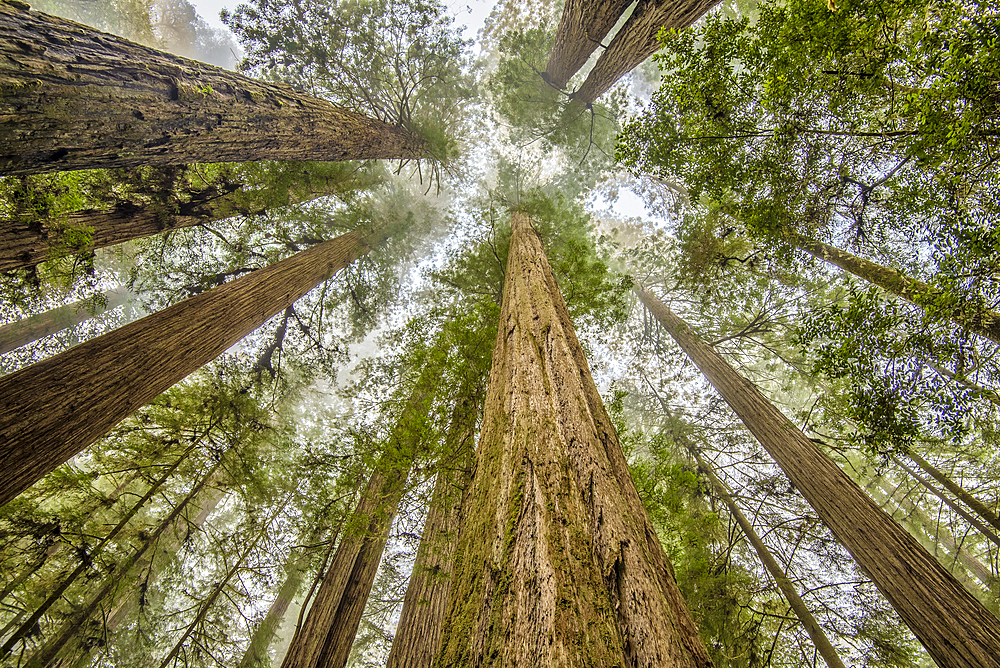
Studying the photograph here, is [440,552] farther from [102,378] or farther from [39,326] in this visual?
[39,326]

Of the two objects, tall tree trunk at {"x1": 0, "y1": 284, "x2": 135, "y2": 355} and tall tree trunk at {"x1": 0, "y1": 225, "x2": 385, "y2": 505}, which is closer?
tall tree trunk at {"x1": 0, "y1": 225, "x2": 385, "y2": 505}

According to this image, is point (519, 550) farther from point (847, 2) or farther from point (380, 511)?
point (847, 2)

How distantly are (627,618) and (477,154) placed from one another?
37.8 feet

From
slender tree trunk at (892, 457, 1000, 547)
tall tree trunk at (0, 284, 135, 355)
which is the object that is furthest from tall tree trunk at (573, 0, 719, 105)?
tall tree trunk at (0, 284, 135, 355)

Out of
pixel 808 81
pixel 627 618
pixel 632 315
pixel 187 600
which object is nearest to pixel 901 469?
pixel 632 315

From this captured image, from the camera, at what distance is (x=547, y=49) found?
8383 mm

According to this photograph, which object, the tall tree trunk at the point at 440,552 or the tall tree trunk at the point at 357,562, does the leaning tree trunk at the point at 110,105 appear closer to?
the tall tree trunk at the point at 357,562

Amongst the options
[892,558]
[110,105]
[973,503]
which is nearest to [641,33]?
[110,105]

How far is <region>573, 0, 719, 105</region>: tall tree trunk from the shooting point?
3.90m

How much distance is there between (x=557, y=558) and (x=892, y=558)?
4.35 m

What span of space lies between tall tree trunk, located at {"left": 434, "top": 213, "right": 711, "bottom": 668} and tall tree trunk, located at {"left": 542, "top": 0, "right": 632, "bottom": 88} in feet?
20.1

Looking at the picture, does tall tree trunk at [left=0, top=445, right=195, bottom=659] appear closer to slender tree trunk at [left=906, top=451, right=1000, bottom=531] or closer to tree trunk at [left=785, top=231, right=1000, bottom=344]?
tree trunk at [left=785, top=231, right=1000, bottom=344]

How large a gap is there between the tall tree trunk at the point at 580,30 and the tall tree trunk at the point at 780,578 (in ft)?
24.2

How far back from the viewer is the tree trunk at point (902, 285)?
2.51m
